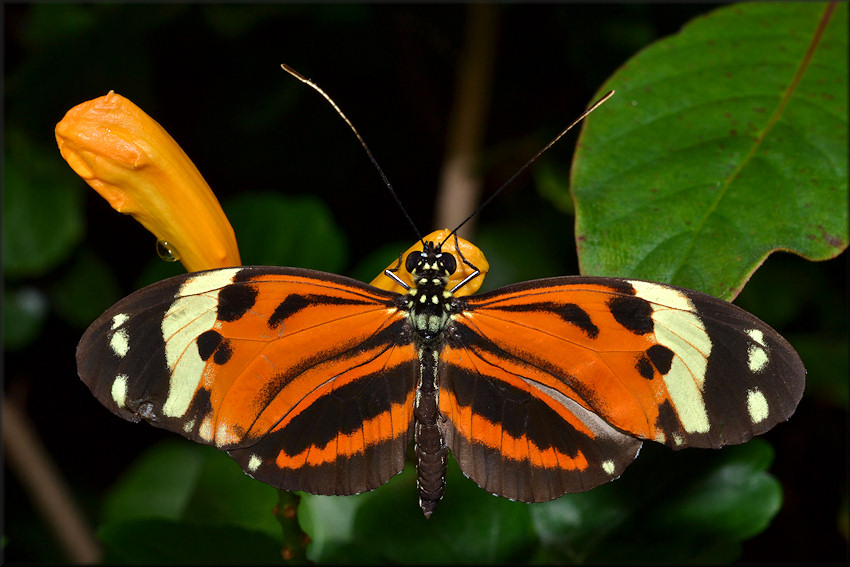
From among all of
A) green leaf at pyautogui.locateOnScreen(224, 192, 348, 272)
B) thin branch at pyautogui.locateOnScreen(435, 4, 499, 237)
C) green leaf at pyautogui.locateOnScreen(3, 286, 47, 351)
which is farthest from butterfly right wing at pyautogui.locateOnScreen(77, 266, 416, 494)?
green leaf at pyautogui.locateOnScreen(3, 286, 47, 351)

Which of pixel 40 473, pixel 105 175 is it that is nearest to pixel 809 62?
pixel 105 175

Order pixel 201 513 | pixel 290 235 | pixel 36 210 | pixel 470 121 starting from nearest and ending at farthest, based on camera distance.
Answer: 1. pixel 201 513
2. pixel 290 235
3. pixel 470 121
4. pixel 36 210

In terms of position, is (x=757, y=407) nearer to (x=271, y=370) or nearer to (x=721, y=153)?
(x=721, y=153)

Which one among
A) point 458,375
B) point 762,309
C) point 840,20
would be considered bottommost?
point 458,375

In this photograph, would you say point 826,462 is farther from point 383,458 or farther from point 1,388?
point 1,388

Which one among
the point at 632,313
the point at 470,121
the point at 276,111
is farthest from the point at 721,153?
the point at 276,111

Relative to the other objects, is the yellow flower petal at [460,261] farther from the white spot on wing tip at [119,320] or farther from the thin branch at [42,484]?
the thin branch at [42,484]
